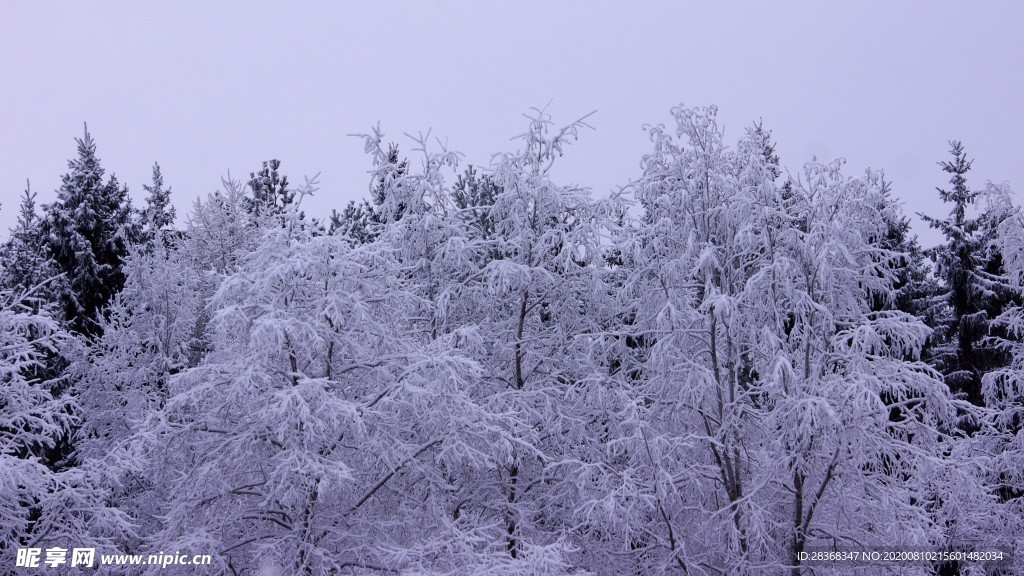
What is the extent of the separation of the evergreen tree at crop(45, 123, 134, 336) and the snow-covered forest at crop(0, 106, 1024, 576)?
782cm

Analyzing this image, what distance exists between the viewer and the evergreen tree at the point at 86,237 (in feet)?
73.9

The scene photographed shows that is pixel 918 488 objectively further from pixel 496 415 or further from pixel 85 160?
pixel 85 160

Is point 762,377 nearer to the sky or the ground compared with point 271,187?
nearer to the ground

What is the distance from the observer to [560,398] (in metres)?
14.4

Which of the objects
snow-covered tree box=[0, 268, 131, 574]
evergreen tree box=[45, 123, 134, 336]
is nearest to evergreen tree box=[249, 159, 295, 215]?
evergreen tree box=[45, 123, 134, 336]

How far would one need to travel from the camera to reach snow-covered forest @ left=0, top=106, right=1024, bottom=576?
1101cm

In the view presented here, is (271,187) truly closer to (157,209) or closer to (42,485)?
(157,209)

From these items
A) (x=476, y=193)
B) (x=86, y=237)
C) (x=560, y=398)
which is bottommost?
(x=560, y=398)

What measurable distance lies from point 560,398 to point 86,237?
1561 cm

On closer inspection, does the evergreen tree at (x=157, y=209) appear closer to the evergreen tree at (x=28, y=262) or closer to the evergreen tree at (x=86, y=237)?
the evergreen tree at (x=86, y=237)

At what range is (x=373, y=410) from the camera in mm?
10984

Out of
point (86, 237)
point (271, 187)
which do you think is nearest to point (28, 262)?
point (86, 237)

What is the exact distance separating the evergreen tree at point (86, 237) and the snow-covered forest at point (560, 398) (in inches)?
308

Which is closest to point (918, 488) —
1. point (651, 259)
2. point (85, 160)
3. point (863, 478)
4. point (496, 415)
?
point (863, 478)
